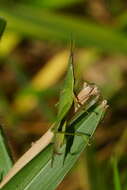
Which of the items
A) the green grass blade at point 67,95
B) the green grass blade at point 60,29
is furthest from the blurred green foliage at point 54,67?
the green grass blade at point 67,95

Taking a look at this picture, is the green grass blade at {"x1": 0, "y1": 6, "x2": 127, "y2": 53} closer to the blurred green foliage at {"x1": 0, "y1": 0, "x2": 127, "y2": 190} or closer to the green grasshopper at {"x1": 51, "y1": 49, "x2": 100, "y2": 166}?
the blurred green foliage at {"x1": 0, "y1": 0, "x2": 127, "y2": 190}

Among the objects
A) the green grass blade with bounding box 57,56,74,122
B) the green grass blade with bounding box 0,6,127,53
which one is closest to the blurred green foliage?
the green grass blade with bounding box 0,6,127,53

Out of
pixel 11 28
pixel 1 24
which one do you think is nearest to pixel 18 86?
pixel 11 28

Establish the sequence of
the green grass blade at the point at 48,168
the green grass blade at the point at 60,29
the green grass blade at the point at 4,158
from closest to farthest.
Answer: the green grass blade at the point at 48,168 < the green grass blade at the point at 4,158 < the green grass blade at the point at 60,29

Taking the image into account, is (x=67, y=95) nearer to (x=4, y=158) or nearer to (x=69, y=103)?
(x=69, y=103)

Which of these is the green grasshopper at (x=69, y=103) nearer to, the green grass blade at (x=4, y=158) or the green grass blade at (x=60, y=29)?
the green grass blade at (x=4, y=158)

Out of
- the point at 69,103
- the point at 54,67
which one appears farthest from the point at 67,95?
the point at 54,67

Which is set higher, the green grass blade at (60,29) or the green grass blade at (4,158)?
the green grass blade at (4,158)
